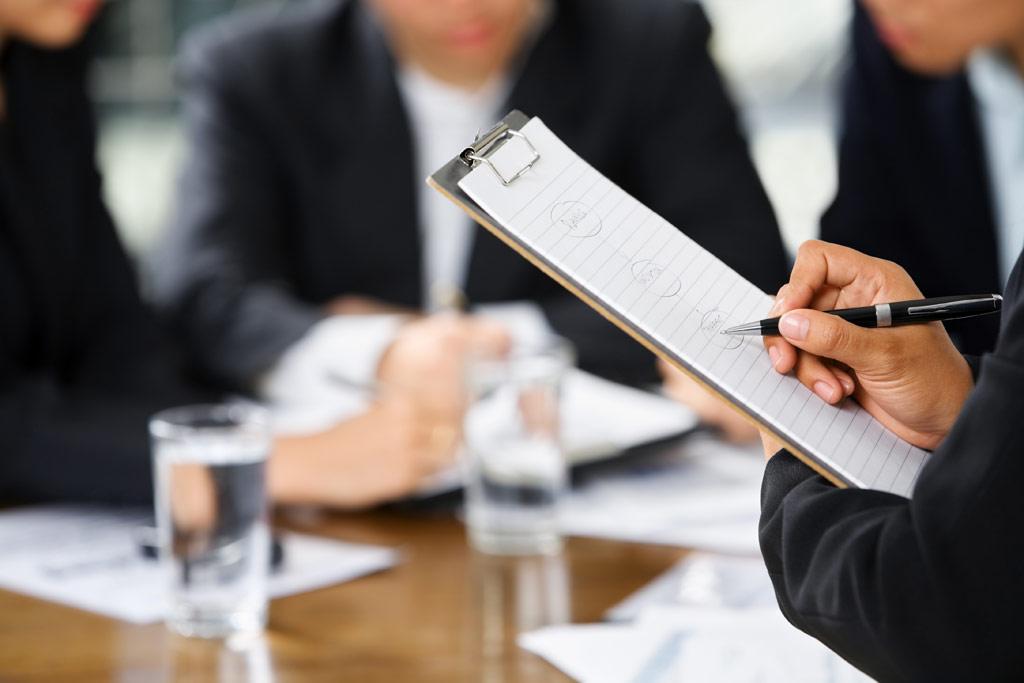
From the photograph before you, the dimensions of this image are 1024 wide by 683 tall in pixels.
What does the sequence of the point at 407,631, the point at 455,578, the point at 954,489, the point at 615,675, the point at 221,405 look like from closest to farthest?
1. the point at 954,489
2. the point at 615,675
3. the point at 407,631
4. the point at 455,578
5. the point at 221,405

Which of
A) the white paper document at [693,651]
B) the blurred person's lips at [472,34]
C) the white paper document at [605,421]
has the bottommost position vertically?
the white paper document at [693,651]

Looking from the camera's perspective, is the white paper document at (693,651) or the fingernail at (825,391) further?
the white paper document at (693,651)

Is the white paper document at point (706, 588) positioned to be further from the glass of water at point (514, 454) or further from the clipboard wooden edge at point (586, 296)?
the clipboard wooden edge at point (586, 296)

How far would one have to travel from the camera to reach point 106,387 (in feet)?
4.35

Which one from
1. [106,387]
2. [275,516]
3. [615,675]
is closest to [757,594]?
[615,675]

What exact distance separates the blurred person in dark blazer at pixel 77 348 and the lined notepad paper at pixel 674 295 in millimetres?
509

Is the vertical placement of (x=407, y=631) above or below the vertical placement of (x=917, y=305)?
below

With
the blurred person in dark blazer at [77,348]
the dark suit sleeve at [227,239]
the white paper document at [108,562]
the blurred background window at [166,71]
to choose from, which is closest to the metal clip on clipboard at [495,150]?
the white paper document at [108,562]

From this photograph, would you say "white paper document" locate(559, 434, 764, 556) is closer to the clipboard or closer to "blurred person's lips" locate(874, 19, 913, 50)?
the clipboard

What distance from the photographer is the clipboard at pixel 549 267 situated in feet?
1.55

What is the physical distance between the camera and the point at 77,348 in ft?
4.46

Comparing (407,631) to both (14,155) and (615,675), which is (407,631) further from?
(14,155)

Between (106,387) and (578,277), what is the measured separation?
0.97 m

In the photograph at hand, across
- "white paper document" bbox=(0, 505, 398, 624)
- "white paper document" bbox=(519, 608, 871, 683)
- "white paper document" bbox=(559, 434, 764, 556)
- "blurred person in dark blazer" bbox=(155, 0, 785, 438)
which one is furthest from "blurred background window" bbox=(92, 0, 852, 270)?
"white paper document" bbox=(519, 608, 871, 683)
